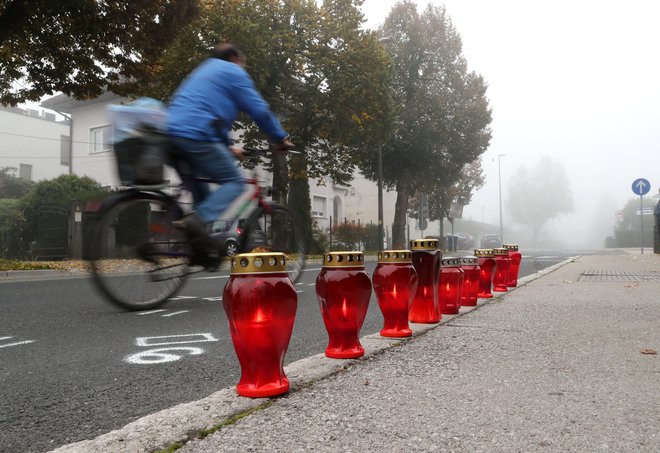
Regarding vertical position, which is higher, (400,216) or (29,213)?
(400,216)

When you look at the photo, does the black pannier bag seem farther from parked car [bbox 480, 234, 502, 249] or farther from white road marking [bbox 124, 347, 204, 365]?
parked car [bbox 480, 234, 502, 249]

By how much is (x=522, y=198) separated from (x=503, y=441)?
101601 millimetres

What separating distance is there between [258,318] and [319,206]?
38.9 m

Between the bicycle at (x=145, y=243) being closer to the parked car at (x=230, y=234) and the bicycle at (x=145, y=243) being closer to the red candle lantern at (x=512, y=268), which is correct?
the parked car at (x=230, y=234)

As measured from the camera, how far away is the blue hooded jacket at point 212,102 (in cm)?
389

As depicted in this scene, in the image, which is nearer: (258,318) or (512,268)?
(258,318)

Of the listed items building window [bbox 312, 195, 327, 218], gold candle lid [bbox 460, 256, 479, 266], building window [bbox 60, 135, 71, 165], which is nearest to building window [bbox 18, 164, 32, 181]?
building window [bbox 60, 135, 71, 165]

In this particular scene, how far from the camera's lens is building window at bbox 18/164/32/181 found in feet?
131

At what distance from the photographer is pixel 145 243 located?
4250mm

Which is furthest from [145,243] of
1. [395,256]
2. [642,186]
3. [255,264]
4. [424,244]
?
[642,186]

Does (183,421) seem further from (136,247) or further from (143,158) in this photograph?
(136,247)

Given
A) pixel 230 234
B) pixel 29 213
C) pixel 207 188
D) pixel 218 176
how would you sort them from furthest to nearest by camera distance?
1. pixel 29 213
2. pixel 230 234
3. pixel 207 188
4. pixel 218 176

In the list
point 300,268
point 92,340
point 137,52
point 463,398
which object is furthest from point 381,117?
point 463,398

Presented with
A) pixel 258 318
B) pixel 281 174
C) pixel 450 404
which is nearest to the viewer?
pixel 450 404
